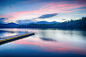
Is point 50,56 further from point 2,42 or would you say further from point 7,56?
point 2,42

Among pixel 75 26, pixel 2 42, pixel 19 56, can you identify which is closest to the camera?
pixel 19 56

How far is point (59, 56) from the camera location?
404 inches

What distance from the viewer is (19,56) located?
10047 millimetres

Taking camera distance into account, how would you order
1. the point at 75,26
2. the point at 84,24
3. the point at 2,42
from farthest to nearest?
the point at 75,26 < the point at 84,24 < the point at 2,42

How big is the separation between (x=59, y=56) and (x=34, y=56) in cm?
334

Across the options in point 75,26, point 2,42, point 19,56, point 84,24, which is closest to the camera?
point 19,56

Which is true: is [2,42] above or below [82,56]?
above

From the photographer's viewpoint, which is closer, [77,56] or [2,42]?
[77,56]

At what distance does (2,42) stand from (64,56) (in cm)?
1289

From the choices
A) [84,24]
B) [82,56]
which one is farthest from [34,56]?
[84,24]

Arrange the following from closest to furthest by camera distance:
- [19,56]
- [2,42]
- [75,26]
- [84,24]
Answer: [19,56], [2,42], [84,24], [75,26]

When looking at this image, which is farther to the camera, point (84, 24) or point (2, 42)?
point (84, 24)

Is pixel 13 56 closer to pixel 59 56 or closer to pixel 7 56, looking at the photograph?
pixel 7 56

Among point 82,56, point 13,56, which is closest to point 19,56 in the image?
point 13,56
